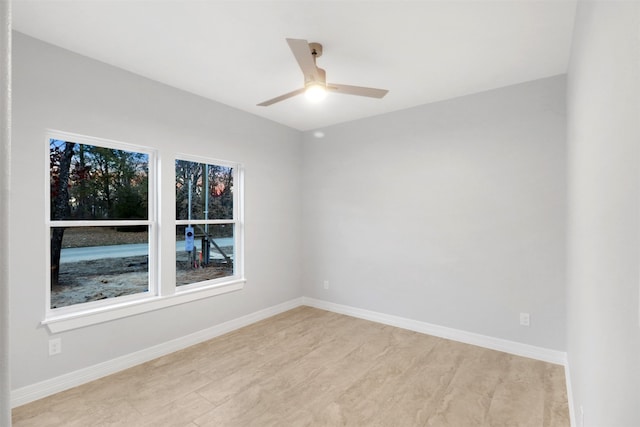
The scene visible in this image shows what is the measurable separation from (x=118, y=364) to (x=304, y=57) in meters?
3.09

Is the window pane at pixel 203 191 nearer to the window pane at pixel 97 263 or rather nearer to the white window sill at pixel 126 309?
the window pane at pixel 97 263

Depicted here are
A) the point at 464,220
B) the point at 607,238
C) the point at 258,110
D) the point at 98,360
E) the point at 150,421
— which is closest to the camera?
the point at 607,238

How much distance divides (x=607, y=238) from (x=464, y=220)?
2.51 metres

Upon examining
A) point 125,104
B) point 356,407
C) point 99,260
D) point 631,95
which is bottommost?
point 356,407

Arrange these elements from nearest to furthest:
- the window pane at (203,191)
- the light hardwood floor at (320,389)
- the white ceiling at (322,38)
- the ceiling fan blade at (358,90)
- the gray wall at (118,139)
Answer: the white ceiling at (322,38) < the light hardwood floor at (320,389) < the gray wall at (118,139) < the ceiling fan blade at (358,90) < the window pane at (203,191)

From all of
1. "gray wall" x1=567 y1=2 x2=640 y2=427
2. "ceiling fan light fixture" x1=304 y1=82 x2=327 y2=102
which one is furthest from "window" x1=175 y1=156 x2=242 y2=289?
"gray wall" x1=567 y1=2 x2=640 y2=427

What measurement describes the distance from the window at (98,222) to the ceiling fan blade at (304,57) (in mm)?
1941

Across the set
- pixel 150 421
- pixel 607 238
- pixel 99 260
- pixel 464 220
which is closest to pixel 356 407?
pixel 150 421

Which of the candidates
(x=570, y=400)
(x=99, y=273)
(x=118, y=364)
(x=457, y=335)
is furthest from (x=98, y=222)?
(x=570, y=400)

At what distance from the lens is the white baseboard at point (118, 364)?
249 cm

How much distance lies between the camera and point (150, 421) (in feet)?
7.47

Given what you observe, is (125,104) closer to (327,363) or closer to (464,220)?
(327,363)

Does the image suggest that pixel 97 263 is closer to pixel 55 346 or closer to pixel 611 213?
pixel 55 346

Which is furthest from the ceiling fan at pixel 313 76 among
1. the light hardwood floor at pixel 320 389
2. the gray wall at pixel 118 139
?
the light hardwood floor at pixel 320 389
